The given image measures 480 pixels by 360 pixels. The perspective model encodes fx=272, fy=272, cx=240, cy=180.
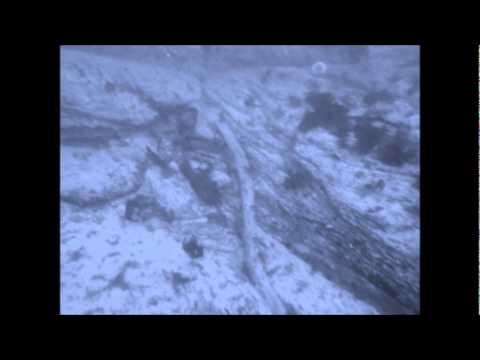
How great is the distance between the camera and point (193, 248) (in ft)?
30.8

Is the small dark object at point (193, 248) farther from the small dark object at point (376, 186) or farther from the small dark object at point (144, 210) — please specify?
the small dark object at point (376, 186)

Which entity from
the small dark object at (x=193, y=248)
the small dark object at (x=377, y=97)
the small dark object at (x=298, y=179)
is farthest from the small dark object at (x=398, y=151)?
the small dark object at (x=193, y=248)

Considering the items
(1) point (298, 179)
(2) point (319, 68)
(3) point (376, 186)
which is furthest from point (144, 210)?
(2) point (319, 68)

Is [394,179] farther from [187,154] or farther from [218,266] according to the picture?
[187,154]

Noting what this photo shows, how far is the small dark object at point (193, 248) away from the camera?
927cm

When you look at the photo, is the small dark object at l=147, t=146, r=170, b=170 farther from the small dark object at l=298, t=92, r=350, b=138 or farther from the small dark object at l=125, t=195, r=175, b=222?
the small dark object at l=298, t=92, r=350, b=138

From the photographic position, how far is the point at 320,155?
11.3 m

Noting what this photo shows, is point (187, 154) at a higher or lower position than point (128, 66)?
lower

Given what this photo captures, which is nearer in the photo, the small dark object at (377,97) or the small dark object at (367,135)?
the small dark object at (367,135)

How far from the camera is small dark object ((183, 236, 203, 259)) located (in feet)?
30.4

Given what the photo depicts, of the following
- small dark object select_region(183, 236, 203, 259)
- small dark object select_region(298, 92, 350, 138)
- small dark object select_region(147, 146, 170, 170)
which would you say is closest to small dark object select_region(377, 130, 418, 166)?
small dark object select_region(298, 92, 350, 138)

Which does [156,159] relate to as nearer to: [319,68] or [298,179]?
[298,179]

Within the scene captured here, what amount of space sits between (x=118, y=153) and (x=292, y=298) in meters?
8.52

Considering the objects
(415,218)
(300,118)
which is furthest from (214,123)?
(415,218)
